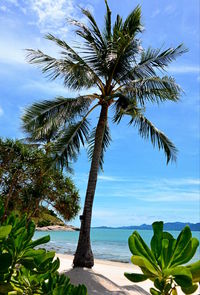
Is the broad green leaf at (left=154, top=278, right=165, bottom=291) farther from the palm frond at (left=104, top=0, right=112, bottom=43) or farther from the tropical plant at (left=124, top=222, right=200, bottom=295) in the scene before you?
the palm frond at (left=104, top=0, right=112, bottom=43)

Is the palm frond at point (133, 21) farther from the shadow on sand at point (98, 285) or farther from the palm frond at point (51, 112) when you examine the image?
the shadow on sand at point (98, 285)

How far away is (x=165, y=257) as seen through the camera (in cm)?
92

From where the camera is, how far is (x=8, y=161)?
41.7 feet

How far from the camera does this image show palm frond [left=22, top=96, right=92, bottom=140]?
10.5 m

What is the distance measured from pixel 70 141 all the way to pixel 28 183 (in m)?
4.01

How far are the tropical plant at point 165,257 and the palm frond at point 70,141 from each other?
950 centimetres

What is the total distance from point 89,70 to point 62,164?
301cm

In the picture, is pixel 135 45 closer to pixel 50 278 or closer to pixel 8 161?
pixel 8 161

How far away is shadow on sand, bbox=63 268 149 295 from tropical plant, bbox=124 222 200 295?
24.7 feet

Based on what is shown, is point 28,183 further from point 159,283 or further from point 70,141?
point 159,283

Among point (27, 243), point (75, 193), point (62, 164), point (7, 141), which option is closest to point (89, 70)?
point (62, 164)

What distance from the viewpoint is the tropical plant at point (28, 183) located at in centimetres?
1277

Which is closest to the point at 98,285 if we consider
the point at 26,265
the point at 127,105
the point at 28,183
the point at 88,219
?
the point at 88,219

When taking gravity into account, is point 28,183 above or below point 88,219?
above
